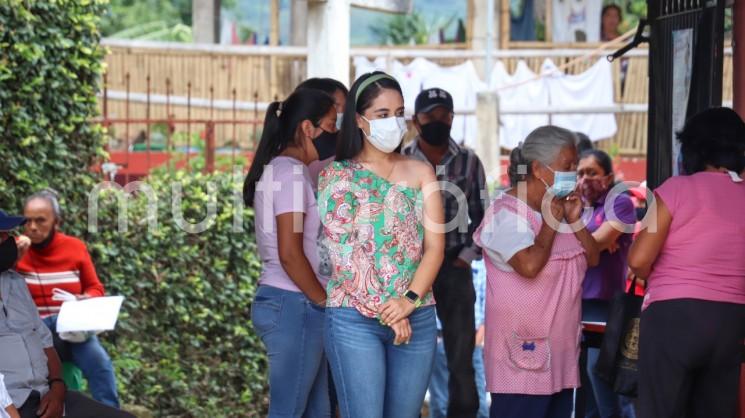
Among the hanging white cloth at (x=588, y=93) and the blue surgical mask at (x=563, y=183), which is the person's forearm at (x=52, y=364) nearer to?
the blue surgical mask at (x=563, y=183)

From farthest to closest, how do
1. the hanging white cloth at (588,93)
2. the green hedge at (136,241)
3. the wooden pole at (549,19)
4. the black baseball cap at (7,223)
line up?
1. the wooden pole at (549,19)
2. the hanging white cloth at (588,93)
3. the green hedge at (136,241)
4. the black baseball cap at (7,223)

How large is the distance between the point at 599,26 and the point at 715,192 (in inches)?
568

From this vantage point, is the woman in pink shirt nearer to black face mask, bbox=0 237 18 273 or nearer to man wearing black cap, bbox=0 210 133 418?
man wearing black cap, bbox=0 210 133 418

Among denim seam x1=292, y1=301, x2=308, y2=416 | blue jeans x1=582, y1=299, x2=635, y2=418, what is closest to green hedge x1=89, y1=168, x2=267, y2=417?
blue jeans x1=582, y1=299, x2=635, y2=418

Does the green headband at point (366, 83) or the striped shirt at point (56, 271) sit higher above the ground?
the green headband at point (366, 83)

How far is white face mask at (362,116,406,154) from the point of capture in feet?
16.6

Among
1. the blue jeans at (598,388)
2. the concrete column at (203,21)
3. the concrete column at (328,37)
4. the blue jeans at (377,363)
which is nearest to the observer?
the blue jeans at (377,363)

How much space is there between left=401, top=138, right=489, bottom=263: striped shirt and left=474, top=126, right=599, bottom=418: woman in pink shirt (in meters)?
1.78

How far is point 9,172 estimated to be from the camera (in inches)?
315

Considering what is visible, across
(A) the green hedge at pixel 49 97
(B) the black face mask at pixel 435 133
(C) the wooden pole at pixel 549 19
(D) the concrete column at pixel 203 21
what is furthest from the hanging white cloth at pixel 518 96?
(B) the black face mask at pixel 435 133

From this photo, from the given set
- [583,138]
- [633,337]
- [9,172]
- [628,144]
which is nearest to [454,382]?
[633,337]

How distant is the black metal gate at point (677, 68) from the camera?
656 cm

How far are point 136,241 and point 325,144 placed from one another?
369 cm

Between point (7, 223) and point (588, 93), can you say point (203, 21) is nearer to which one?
point (588, 93)
